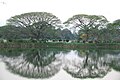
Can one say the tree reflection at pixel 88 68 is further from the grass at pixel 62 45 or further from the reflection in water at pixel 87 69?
the grass at pixel 62 45

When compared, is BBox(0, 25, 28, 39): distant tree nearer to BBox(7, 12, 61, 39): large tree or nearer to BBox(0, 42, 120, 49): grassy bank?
BBox(7, 12, 61, 39): large tree

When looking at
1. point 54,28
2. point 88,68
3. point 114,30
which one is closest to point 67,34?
point 54,28

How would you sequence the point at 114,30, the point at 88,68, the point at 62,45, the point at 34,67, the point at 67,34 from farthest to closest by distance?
1. the point at 67,34
2. the point at 114,30
3. the point at 62,45
4. the point at 88,68
5. the point at 34,67

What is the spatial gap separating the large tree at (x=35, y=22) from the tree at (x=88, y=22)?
2.72m

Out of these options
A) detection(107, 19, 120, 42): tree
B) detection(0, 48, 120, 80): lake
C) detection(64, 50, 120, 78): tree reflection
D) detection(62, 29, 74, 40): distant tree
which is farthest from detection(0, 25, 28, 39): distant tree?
detection(64, 50, 120, 78): tree reflection

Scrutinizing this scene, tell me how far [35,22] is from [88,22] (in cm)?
762

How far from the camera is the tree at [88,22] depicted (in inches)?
1606

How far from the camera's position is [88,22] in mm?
42000

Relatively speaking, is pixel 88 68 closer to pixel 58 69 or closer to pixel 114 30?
pixel 58 69

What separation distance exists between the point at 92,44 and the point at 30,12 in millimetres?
9376

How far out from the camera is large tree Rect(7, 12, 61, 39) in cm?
3981

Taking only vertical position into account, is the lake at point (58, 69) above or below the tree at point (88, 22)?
below

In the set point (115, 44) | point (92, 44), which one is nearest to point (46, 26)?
point (92, 44)

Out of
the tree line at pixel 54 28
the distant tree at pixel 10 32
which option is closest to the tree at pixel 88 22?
the tree line at pixel 54 28
